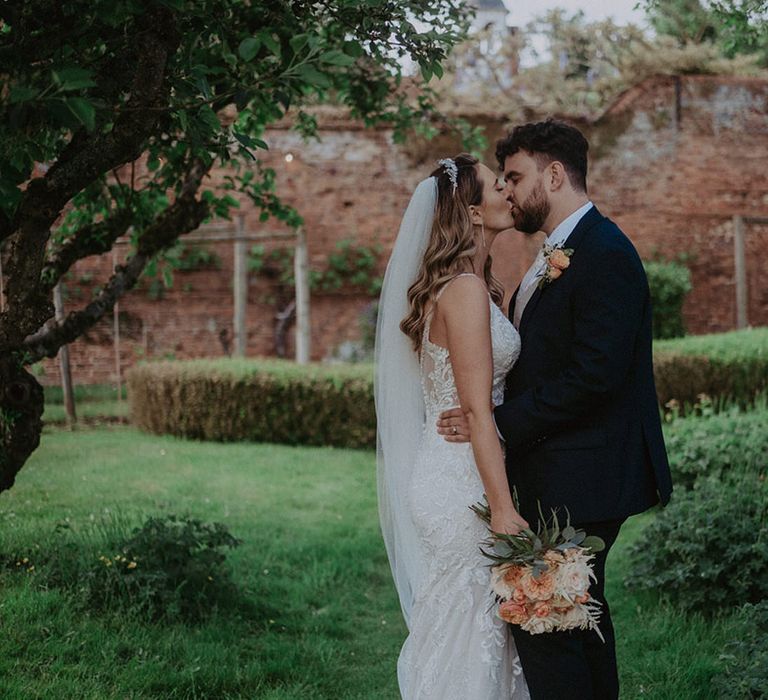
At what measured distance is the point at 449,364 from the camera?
336 cm

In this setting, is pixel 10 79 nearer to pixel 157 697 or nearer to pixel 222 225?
pixel 157 697

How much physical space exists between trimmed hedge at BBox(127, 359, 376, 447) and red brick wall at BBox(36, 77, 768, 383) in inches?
160

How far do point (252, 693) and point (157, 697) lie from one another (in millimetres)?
442

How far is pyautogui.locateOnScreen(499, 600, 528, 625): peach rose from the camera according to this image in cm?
279

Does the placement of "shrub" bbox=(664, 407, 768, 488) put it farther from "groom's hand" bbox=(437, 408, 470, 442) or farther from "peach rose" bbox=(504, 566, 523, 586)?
"peach rose" bbox=(504, 566, 523, 586)

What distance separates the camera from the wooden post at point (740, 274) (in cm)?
1527

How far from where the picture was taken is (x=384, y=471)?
12.6 ft

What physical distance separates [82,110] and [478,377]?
156 centimetres

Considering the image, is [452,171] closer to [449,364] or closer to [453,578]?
[449,364]

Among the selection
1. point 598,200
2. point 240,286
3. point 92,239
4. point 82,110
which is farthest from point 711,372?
point 82,110

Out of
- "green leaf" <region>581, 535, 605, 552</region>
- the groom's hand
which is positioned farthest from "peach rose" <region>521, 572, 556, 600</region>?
the groom's hand

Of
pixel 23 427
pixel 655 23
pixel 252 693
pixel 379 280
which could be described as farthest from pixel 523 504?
pixel 655 23

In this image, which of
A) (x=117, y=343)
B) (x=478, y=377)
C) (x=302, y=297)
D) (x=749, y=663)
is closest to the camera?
(x=478, y=377)

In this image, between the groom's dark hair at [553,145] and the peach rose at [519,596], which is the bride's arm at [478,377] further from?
the groom's dark hair at [553,145]
